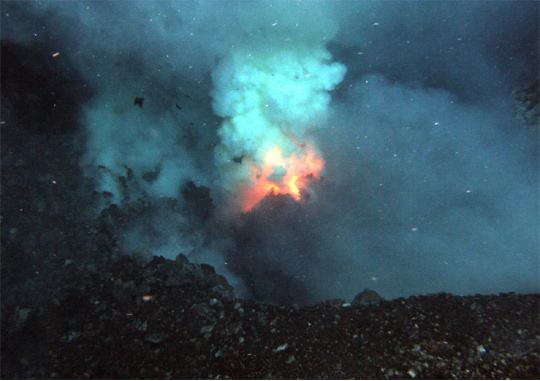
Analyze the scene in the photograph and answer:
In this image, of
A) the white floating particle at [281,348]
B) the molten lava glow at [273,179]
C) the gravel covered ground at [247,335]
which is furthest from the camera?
the molten lava glow at [273,179]

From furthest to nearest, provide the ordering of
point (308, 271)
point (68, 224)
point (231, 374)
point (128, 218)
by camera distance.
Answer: point (308, 271), point (128, 218), point (68, 224), point (231, 374)

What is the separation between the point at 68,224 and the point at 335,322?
416cm

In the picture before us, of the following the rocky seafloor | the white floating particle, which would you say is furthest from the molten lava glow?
the white floating particle

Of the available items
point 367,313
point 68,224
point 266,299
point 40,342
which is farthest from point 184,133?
point 367,313

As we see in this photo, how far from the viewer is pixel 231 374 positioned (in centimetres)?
386

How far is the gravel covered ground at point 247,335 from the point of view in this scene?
384 cm

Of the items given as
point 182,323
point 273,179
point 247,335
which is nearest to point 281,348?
point 247,335

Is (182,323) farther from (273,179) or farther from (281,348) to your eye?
(273,179)

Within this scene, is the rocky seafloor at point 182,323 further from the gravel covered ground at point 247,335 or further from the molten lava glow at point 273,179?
the molten lava glow at point 273,179

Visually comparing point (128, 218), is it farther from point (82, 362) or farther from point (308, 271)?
point (308, 271)

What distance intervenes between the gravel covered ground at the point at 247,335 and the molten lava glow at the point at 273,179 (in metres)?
2.41

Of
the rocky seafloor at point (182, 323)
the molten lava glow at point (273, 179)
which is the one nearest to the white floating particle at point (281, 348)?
the rocky seafloor at point (182, 323)

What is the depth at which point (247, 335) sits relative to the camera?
167 inches

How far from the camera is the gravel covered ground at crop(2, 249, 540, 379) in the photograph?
3.84m
